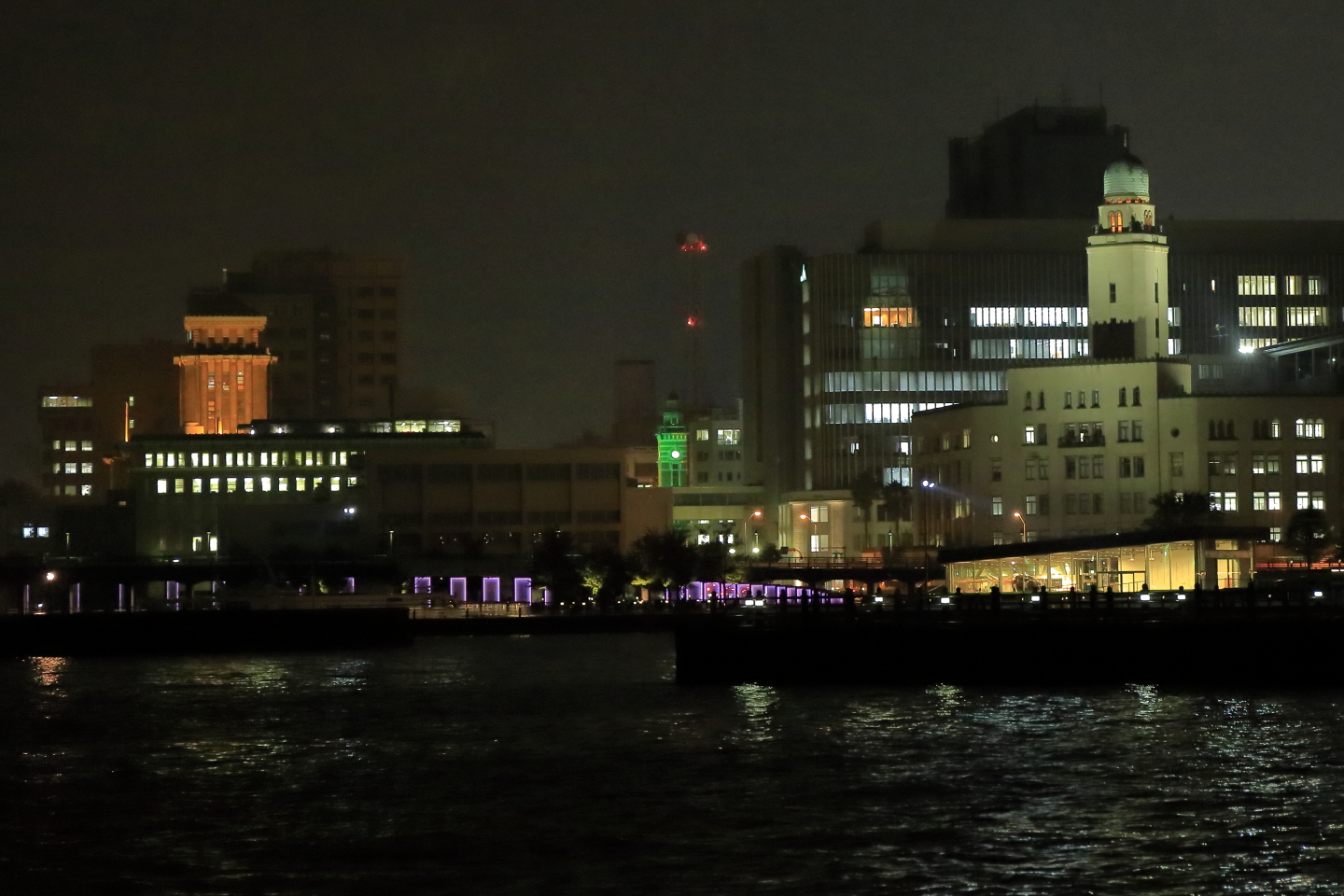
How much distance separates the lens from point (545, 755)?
70375mm

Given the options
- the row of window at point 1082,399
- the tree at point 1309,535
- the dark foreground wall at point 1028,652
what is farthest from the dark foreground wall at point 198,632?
the tree at point 1309,535

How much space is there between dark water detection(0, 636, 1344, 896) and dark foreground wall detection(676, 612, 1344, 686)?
3.64 m

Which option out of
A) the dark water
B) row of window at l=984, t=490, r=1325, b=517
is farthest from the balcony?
the dark water

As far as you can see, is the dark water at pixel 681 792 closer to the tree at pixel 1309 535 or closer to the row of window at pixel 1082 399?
the tree at pixel 1309 535

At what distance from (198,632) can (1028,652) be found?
261 feet

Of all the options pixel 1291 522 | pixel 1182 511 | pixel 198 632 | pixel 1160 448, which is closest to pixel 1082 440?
pixel 1160 448

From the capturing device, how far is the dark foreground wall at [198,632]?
516 feet

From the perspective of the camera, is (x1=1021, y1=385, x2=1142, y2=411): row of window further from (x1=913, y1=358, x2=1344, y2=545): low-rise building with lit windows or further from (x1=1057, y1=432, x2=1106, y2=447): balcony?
(x1=1057, y1=432, x2=1106, y2=447): balcony

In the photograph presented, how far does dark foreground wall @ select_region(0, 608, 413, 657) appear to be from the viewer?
6196 inches

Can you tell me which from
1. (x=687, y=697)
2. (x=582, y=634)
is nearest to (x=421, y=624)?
(x=582, y=634)

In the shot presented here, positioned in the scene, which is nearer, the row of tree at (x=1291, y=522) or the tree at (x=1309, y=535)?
the tree at (x=1309, y=535)

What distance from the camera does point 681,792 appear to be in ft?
198

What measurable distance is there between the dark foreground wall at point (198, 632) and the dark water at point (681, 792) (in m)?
61.1

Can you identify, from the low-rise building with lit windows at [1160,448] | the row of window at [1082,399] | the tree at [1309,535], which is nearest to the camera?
the tree at [1309,535]
